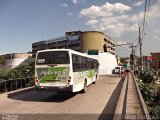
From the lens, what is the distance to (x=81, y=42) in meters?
131

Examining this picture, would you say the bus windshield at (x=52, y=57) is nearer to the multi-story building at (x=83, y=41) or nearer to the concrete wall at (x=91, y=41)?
the multi-story building at (x=83, y=41)

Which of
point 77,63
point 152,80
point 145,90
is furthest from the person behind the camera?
point 152,80

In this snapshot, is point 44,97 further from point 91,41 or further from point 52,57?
point 91,41

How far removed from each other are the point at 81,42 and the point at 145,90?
367ft

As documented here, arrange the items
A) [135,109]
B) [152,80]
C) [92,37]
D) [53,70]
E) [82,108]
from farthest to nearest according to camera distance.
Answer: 1. [92,37]
2. [152,80]
3. [53,70]
4. [82,108]
5. [135,109]

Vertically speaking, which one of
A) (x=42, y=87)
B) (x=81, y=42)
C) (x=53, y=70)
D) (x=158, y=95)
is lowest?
(x=158, y=95)

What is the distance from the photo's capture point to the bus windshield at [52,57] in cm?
1376

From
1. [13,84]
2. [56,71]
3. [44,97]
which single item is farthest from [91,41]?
[56,71]

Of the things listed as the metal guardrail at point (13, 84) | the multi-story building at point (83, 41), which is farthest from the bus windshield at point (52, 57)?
the multi-story building at point (83, 41)

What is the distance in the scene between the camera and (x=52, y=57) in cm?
1396

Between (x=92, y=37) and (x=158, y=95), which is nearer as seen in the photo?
(x=158, y=95)

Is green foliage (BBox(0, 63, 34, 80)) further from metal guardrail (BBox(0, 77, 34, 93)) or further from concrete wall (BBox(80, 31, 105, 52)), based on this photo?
concrete wall (BBox(80, 31, 105, 52))

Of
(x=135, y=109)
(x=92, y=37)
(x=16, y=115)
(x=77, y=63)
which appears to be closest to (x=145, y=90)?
(x=77, y=63)

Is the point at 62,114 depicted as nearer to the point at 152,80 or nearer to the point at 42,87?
the point at 42,87
